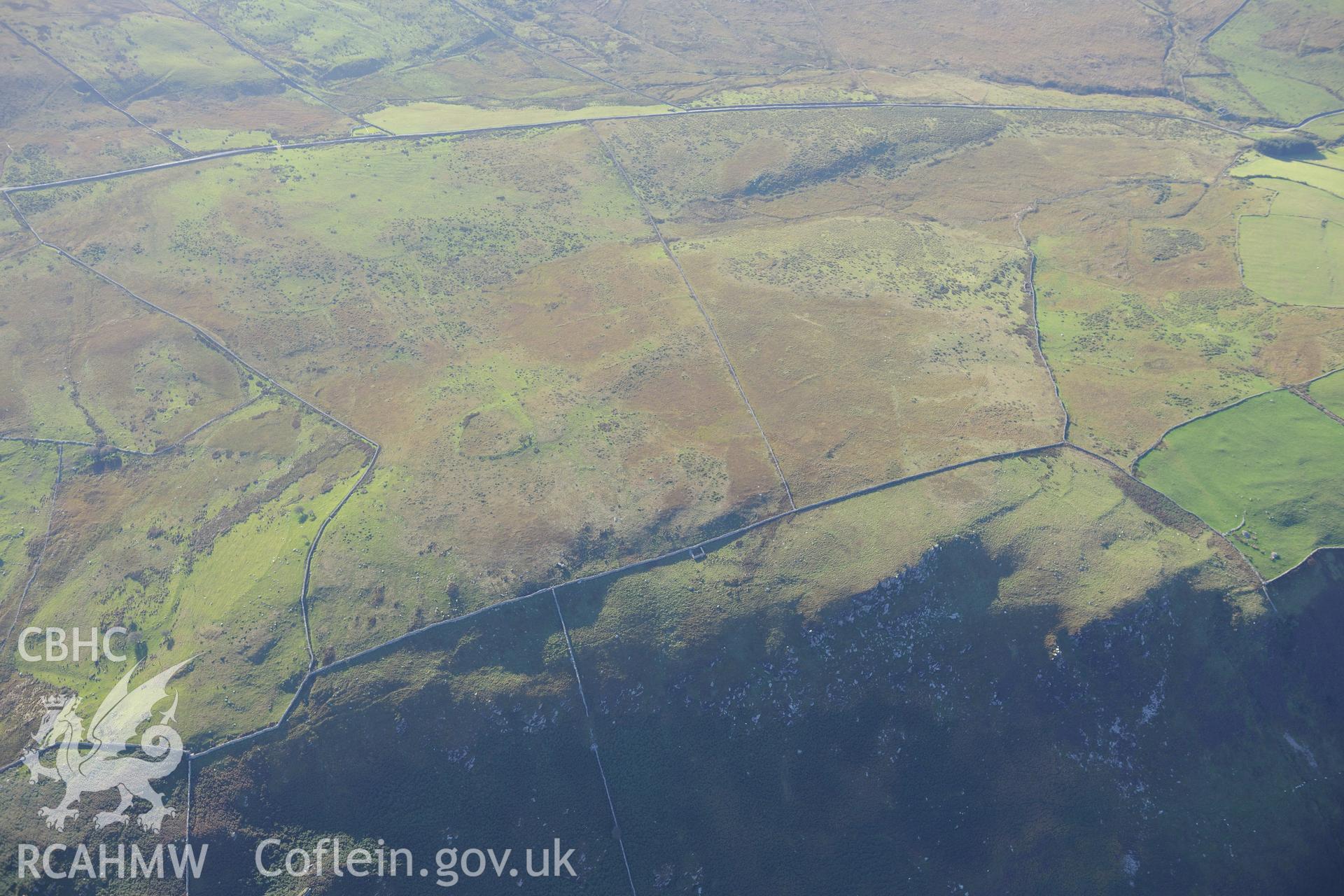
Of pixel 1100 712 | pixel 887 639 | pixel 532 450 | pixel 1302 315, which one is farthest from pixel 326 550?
pixel 1302 315

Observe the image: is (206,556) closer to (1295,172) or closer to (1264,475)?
(1264,475)

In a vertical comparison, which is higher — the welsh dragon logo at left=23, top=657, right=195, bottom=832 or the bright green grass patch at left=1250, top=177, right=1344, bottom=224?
the bright green grass patch at left=1250, top=177, right=1344, bottom=224

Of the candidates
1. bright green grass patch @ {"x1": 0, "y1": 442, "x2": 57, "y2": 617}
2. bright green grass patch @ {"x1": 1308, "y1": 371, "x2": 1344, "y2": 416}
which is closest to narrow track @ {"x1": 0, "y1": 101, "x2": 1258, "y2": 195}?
bright green grass patch @ {"x1": 0, "y1": 442, "x2": 57, "y2": 617}

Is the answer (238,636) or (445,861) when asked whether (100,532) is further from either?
(445,861)

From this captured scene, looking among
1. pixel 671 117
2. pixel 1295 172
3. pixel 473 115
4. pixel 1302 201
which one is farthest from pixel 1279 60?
pixel 473 115

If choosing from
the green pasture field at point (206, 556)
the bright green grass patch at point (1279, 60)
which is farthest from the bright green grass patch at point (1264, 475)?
the bright green grass patch at point (1279, 60)

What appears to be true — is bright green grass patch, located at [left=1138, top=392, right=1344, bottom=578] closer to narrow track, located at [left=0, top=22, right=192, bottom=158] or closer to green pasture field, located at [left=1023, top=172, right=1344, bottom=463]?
green pasture field, located at [left=1023, top=172, right=1344, bottom=463]

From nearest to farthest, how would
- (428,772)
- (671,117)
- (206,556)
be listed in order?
(428,772) < (206,556) < (671,117)

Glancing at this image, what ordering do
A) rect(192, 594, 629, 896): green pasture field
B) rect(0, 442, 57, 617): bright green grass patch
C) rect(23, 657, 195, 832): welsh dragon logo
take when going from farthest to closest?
rect(0, 442, 57, 617): bright green grass patch < rect(192, 594, 629, 896): green pasture field < rect(23, 657, 195, 832): welsh dragon logo
